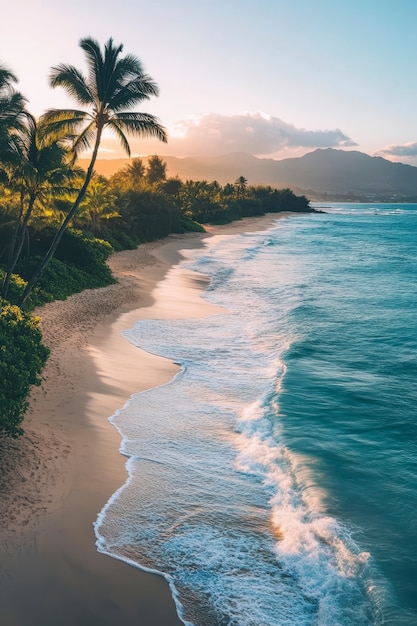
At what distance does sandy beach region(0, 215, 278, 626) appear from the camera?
21.1 ft

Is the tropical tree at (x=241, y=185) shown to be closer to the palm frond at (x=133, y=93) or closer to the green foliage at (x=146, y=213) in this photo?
the green foliage at (x=146, y=213)

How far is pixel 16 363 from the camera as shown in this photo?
1023 centimetres

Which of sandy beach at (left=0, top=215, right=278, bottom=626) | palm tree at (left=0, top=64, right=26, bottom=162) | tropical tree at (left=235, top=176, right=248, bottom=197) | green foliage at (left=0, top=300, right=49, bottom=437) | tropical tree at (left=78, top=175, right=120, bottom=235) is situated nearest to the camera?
sandy beach at (left=0, top=215, right=278, bottom=626)

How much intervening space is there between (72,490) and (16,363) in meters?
2.86

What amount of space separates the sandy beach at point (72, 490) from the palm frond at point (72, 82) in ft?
27.4

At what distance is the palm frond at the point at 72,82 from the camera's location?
18.3m

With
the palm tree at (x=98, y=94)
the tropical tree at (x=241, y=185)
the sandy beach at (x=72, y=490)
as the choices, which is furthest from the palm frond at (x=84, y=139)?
the tropical tree at (x=241, y=185)

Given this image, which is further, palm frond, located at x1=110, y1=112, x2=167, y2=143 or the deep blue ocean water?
palm frond, located at x1=110, y1=112, x2=167, y2=143

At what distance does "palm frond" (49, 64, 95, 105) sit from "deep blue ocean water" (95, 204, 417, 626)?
352 inches

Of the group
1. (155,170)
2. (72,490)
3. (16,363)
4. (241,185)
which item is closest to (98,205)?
(16,363)

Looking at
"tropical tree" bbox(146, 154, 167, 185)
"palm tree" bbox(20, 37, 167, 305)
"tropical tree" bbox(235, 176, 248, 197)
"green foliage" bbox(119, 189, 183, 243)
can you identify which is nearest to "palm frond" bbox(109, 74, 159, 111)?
"palm tree" bbox(20, 37, 167, 305)

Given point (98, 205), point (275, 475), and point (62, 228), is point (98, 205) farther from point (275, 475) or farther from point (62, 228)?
point (275, 475)

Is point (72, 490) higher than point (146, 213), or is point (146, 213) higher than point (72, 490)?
point (146, 213)

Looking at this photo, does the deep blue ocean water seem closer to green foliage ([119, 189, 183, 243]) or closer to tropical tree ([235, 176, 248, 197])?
green foliage ([119, 189, 183, 243])
